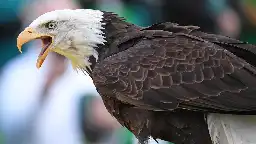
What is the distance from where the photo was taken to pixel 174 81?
20.2 feet

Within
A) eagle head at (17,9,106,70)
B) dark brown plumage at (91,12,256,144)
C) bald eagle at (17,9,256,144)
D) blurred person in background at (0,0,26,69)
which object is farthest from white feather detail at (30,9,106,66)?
blurred person in background at (0,0,26,69)

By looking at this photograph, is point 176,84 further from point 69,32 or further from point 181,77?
point 69,32

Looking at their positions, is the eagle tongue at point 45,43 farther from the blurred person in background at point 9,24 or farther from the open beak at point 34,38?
the blurred person in background at point 9,24

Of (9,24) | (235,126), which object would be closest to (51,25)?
(235,126)

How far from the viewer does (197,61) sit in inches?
243

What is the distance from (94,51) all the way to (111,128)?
194 centimetres

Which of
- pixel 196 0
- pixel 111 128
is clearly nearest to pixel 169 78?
pixel 111 128

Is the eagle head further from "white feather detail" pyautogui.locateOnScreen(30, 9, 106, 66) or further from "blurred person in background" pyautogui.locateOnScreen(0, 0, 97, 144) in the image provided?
"blurred person in background" pyautogui.locateOnScreen(0, 0, 97, 144)

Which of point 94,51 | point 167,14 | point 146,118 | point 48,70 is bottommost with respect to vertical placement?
point 146,118

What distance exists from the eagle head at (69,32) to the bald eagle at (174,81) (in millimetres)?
119

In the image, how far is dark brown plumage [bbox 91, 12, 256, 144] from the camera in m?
6.07

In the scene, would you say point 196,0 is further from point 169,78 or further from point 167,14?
point 169,78

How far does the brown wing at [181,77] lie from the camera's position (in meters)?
6.05

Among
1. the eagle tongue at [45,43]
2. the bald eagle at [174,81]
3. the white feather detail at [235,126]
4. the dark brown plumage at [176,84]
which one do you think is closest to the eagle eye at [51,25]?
the eagle tongue at [45,43]
